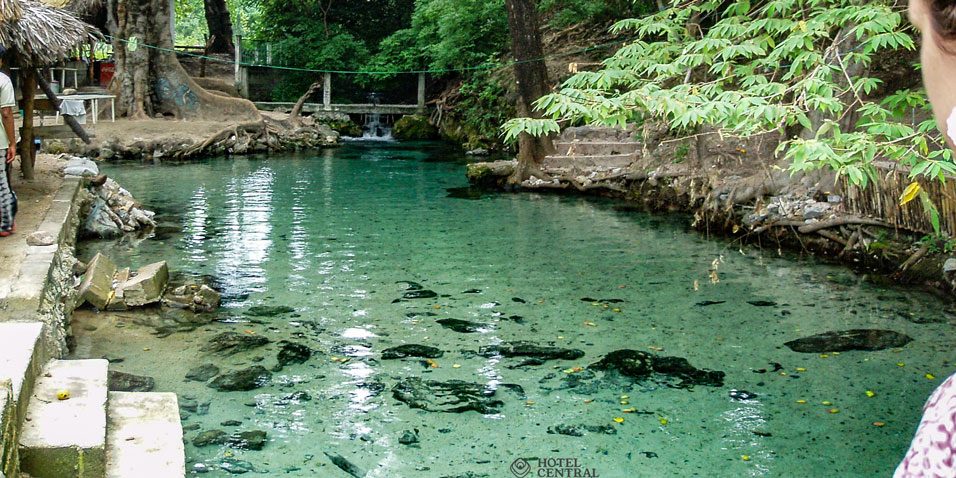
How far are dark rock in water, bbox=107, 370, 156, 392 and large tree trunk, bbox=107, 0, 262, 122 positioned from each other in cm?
1662

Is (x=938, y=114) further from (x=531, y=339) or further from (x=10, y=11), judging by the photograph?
(x=10, y=11)

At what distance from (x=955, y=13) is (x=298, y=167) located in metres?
18.4

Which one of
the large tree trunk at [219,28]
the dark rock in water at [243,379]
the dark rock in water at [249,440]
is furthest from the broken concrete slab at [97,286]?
the large tree trunk at [219,28]

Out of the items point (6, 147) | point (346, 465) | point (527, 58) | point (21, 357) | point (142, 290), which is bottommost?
point (346, 465)

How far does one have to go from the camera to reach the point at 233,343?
662 centimetres

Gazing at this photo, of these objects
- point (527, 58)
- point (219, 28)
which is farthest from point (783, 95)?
point (219, 28)

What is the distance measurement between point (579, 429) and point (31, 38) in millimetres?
6722

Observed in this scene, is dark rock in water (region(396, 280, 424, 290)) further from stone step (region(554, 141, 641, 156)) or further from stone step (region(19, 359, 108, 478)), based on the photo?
stone step (region(554, 141, 641, 156))

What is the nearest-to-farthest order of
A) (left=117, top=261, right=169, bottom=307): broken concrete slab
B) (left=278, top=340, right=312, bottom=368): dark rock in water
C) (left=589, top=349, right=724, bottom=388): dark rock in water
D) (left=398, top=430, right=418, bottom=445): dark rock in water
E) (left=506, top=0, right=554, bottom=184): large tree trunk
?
(left=398, top=430, right=418, bottom=445): dark rock in water, (left=589, top=349, right=724, bottom=388): dark rock in water, (left=278, top=340, right=312, bottom=368): dark rock in water, (left=117, top=261, right=169, bottom=307): broken concrete slab, (left=506, top=0, right=554, bottom=184): large tree trunk

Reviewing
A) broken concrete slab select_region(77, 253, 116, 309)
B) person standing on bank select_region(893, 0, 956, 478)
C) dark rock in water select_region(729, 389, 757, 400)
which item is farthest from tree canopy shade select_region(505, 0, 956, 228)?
person standing on bank select_region(893, 0, 956, 478)

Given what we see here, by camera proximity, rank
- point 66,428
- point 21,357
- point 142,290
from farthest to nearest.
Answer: point 142,290, point 21,357, point 66,428

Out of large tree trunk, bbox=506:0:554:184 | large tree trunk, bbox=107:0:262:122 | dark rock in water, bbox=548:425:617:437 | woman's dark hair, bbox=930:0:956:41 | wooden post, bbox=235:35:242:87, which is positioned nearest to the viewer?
woman's dark hair, bbox=930:0:956:41

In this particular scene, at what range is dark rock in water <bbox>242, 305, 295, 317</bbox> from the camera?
7387 millimetres

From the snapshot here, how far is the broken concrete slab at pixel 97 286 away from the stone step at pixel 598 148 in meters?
9.06
